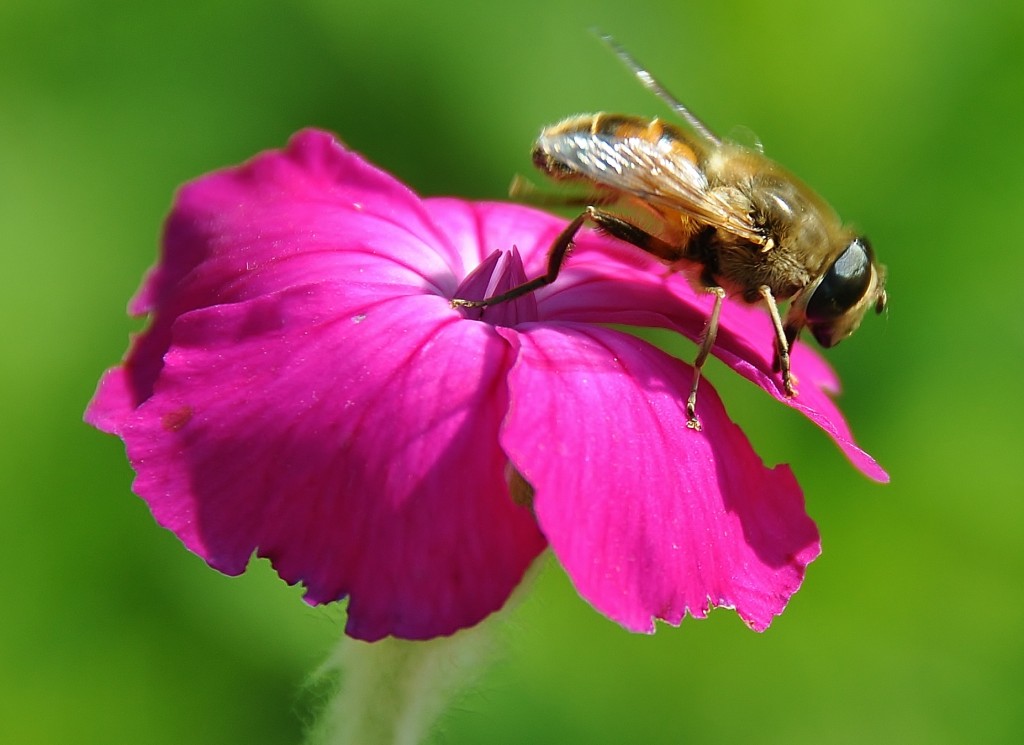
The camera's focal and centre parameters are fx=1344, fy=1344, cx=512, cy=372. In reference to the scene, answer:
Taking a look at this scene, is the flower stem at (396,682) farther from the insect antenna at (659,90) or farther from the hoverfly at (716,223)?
the insect antenna at (659,90)

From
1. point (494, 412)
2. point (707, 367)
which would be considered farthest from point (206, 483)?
point (707, 367)

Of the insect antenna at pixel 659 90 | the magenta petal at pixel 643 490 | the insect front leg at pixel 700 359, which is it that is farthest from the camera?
the insect antenna at pixel 659 90

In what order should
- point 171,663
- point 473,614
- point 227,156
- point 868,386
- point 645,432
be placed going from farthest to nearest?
point 227,156 < point 868,386 < point 171,663 < point 645,432 < point 473,614

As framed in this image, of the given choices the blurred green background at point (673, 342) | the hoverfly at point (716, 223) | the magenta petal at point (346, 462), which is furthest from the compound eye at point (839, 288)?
the blurred green background at point (673, 342)

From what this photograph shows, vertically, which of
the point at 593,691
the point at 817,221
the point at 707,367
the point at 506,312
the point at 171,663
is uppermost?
the point at 817,221

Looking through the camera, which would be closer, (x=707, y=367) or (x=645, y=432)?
(x=645, y=432)

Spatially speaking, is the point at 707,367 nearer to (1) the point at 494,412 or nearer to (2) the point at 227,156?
(2) the point at 227,156

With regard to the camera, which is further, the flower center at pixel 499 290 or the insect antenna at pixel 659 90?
the insect antenna at pixel 659 90

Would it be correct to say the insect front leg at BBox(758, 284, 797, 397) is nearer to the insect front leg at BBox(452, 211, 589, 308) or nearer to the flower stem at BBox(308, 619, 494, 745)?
the insect front leg at BBox(452, 211, 589, 308)

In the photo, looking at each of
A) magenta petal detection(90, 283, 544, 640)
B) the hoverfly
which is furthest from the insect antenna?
magenta petal detection(90, 283, 544, 640)
